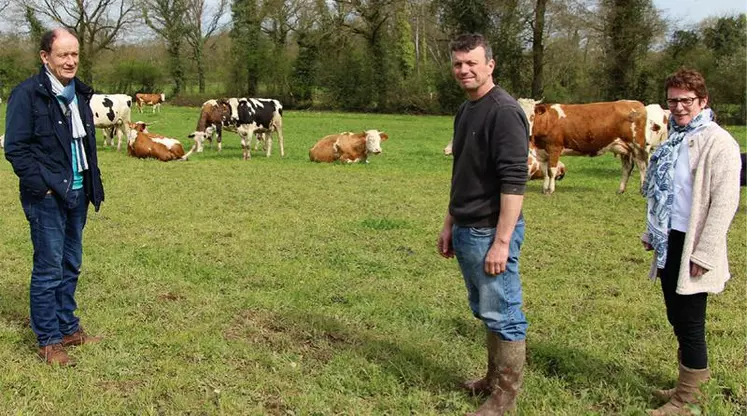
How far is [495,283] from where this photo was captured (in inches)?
124

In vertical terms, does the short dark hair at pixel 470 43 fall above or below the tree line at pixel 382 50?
below

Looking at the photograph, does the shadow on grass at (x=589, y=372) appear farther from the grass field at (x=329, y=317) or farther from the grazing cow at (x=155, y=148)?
the grazing cow at (x=155, y=148)

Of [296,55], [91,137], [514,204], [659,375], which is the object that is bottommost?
[659,375]

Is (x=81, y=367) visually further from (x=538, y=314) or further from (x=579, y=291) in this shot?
(x=579, y=291)

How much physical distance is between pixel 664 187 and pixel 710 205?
9.4 inches

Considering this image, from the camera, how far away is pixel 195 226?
314 inches

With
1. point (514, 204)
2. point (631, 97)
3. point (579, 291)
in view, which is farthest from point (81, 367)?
point (631, 97)

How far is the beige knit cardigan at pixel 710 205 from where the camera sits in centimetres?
302

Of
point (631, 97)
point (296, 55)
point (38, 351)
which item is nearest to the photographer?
point (38, 351)

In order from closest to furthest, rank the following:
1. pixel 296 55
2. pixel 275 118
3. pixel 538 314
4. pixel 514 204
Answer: pixel 514 204 < pixel 538 314 < pixel 275 118 < pixel 296 55

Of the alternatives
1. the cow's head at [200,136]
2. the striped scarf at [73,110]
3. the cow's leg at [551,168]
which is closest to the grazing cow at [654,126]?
the cow's leg at [551,168]

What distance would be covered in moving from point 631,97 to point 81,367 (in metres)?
30.8

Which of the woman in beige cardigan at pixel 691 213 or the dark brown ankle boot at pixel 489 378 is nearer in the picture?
the woman in beige cardigan at pixel 691 213

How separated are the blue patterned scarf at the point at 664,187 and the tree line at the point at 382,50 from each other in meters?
27.9
